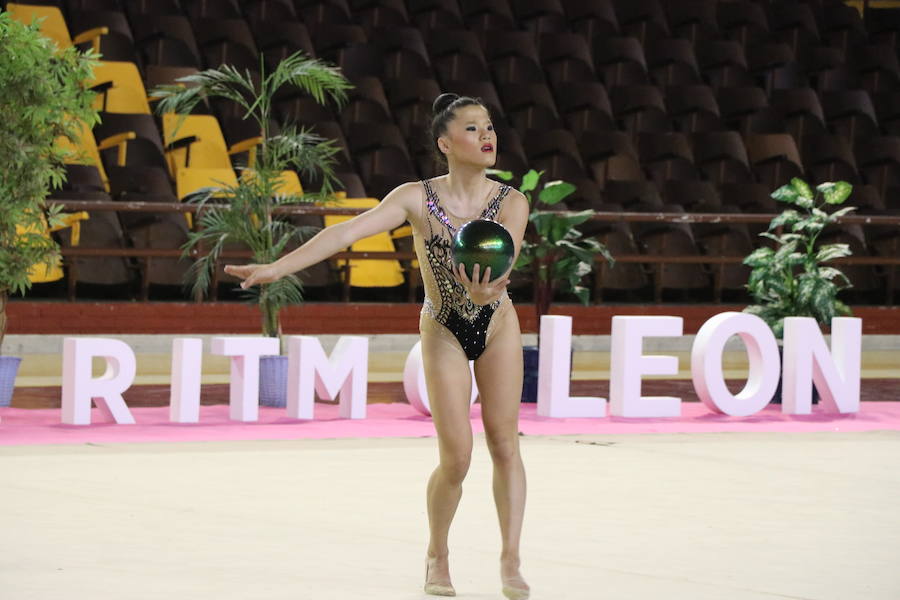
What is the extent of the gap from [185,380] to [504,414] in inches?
142

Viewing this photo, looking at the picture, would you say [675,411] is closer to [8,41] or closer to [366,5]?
[8,41]

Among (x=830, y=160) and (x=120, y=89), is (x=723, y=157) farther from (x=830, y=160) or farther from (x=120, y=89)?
(x=120, y=89)

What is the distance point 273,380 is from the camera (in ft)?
25.8

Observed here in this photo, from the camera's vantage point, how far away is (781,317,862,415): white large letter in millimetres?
7902

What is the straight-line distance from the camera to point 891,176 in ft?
47.2

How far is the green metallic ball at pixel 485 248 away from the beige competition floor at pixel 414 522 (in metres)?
0.78

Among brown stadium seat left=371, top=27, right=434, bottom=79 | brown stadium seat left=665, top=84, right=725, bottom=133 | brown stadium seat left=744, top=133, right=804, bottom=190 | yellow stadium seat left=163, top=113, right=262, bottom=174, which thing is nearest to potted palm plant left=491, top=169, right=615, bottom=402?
yellow stadium seat left=163, top=113, right=262, bottom=174

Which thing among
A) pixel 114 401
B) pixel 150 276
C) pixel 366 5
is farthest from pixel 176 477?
pixel 366 5

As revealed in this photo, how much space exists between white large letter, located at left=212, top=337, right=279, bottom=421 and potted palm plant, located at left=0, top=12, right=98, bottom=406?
37.5 inches

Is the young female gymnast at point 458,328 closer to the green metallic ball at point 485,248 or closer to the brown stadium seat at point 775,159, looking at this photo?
the green metallic ball at point 485,248

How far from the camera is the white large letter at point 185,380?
695 centimetres

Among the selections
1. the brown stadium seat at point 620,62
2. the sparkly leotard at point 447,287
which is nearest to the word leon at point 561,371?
the sparkly leotard at point 447,287

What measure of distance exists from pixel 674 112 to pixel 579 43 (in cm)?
106

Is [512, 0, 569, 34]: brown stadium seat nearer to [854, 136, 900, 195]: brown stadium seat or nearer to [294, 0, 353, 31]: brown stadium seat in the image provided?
[294, 0, 353, 31]: brown stadium seat
